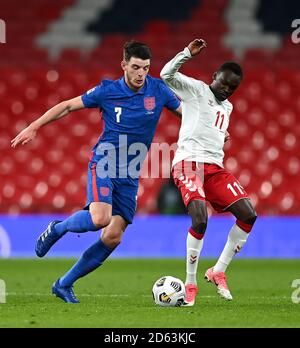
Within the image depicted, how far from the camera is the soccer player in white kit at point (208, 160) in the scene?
26.2 feet

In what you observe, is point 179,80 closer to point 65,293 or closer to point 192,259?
point 192,259

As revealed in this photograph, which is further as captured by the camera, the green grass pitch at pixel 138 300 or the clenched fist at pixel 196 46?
the clenched fist at pixel 196 46

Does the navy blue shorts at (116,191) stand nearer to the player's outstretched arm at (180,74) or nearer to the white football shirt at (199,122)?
the white football shirt at (199,122)

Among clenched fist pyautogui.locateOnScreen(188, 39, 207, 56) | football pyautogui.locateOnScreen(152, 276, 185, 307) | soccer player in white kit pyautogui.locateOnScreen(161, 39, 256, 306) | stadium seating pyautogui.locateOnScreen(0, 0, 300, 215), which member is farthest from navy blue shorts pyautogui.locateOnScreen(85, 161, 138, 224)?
stadium seating pyautogui.locateOnScreen(0, 0, 300, 215)

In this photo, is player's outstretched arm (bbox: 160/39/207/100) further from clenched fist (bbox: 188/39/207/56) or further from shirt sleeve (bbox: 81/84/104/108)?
shirt sleeve (bbox: 81/84/104/108)

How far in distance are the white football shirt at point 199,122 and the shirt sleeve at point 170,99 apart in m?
0.05

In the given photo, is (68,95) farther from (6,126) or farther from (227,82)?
(227,82)

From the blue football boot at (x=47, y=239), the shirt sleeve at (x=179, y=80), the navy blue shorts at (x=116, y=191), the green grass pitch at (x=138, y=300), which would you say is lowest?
the green grass pitch at (x=138, y=300)

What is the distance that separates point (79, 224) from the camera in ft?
25.7

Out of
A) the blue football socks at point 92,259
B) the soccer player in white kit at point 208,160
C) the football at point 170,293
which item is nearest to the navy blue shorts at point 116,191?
the blue football socks at point 92,259

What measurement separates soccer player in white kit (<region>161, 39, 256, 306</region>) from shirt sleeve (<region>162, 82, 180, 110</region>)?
0.05 meters

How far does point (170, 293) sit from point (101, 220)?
837 mm

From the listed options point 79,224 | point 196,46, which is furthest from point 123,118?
point 79,224

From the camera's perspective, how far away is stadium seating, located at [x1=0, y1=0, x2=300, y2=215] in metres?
17.2
